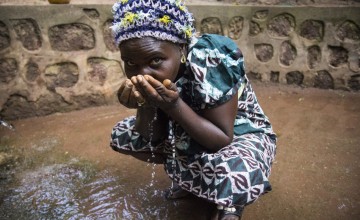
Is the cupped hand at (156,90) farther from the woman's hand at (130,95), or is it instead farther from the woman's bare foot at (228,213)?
the woman's bare foot at (228,213)

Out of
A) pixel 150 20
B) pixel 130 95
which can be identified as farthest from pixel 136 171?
pixel 150 20

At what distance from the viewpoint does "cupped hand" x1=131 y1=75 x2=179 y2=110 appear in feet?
4.16

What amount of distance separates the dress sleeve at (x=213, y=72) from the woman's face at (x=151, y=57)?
0.11 m

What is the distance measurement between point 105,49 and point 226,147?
6.65 ft

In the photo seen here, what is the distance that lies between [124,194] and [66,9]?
178 cm

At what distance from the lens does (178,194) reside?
1.98m

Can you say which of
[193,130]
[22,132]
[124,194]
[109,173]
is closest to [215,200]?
[193,130]

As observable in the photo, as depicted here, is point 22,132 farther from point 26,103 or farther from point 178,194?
point 178,194

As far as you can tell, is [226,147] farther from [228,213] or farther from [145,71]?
[145,71]

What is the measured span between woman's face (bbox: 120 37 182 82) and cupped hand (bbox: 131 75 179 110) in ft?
0.22

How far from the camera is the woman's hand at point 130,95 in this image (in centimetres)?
132

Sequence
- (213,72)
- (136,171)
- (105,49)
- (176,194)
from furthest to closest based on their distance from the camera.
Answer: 1. (105,49)
2. (136,171)
3. (176,194)
4. (213,72)

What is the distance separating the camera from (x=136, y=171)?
90.4 inches

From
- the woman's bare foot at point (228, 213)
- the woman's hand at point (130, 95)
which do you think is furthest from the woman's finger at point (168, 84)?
the woman's bare foot at point (228, 213)
